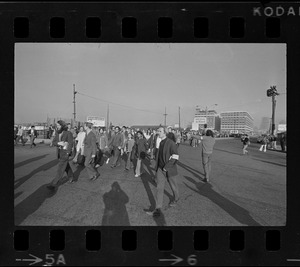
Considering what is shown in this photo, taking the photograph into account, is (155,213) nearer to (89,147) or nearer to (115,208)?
(115,208)

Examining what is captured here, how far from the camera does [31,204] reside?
373cm

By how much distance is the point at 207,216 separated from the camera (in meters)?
3.36

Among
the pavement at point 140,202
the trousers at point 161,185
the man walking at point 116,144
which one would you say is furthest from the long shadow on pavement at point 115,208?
the man walking at point 116,144

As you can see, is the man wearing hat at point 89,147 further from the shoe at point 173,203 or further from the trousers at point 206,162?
the trousers at point 206,162

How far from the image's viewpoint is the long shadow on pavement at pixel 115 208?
3.14 m

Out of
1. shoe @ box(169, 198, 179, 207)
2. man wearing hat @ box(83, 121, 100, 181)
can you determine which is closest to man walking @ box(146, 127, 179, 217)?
shoe @ box(169, 198, 179, 207)

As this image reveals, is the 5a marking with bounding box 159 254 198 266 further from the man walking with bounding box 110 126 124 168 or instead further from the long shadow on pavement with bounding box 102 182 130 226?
the man walking with bounding box 110 126 124 168

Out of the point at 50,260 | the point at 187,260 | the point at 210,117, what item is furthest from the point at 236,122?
the point at 50,260

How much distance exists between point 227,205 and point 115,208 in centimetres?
236

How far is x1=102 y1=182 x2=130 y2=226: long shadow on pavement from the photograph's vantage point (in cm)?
314

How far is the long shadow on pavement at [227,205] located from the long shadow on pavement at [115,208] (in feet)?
6.42

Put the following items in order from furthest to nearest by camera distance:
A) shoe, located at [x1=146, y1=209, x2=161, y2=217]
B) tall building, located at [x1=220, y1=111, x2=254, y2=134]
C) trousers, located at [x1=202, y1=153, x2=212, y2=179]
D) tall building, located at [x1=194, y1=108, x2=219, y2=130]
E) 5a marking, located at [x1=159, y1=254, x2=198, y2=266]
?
tall building, located at [x1=220, y1=111, x2=254, y2=134] < tall building, located at [x1=194, y1=108, x2=219, y2=130] < trousers, located at [x1=202, y1=153, x2=212, y2=179] < shoe, located at [x1=146, y1=209, x2=161, y2=217] < 5a marking, located at [x1=159, y1=254, x2=198, y2=266]

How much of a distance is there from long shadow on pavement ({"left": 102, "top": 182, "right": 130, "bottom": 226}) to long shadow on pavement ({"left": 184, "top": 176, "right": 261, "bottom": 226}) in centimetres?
196

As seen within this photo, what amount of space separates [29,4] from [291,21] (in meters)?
3.32
